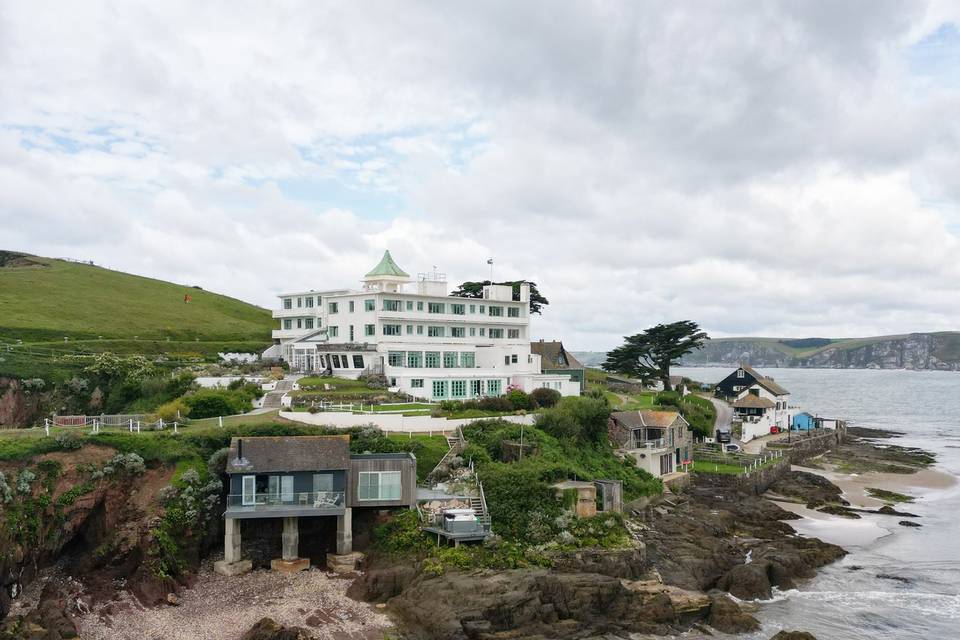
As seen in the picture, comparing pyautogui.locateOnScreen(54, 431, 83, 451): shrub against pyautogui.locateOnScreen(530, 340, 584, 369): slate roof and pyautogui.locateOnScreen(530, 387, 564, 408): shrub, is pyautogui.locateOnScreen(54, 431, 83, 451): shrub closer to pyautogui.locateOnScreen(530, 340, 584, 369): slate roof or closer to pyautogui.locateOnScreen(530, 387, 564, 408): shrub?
pyautogui.locateOnScreen(530, 387, 564, 408): shrub

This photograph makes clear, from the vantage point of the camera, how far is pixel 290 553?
1348 inches

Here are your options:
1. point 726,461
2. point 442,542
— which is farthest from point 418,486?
point 726,461

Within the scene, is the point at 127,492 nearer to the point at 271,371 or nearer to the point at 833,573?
the point at 271,371

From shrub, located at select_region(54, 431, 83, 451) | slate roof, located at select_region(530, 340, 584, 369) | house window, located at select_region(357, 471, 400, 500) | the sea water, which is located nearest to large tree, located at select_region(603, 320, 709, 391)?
slate roof, located at select_region(530, 340, 584, 369)

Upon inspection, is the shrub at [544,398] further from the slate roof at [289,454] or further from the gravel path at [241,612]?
the gravel path at [241,612]

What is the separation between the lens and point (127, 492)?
34.4 meters

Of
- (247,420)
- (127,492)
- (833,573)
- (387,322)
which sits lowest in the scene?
(833,573)

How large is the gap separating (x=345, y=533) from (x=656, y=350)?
52032 millimetres

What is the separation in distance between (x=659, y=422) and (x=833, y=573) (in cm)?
1766

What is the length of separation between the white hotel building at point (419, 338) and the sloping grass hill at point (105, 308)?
17.7 m

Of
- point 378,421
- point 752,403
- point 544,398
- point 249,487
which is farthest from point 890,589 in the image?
point 752,403

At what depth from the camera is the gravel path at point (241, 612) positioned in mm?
27711

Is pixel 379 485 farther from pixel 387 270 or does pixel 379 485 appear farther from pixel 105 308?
pixel 105 308

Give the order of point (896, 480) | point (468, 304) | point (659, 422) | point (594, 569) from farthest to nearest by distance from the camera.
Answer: point (468, 304) < point (896, 480) < point (659, 422) < point (594, 569)
